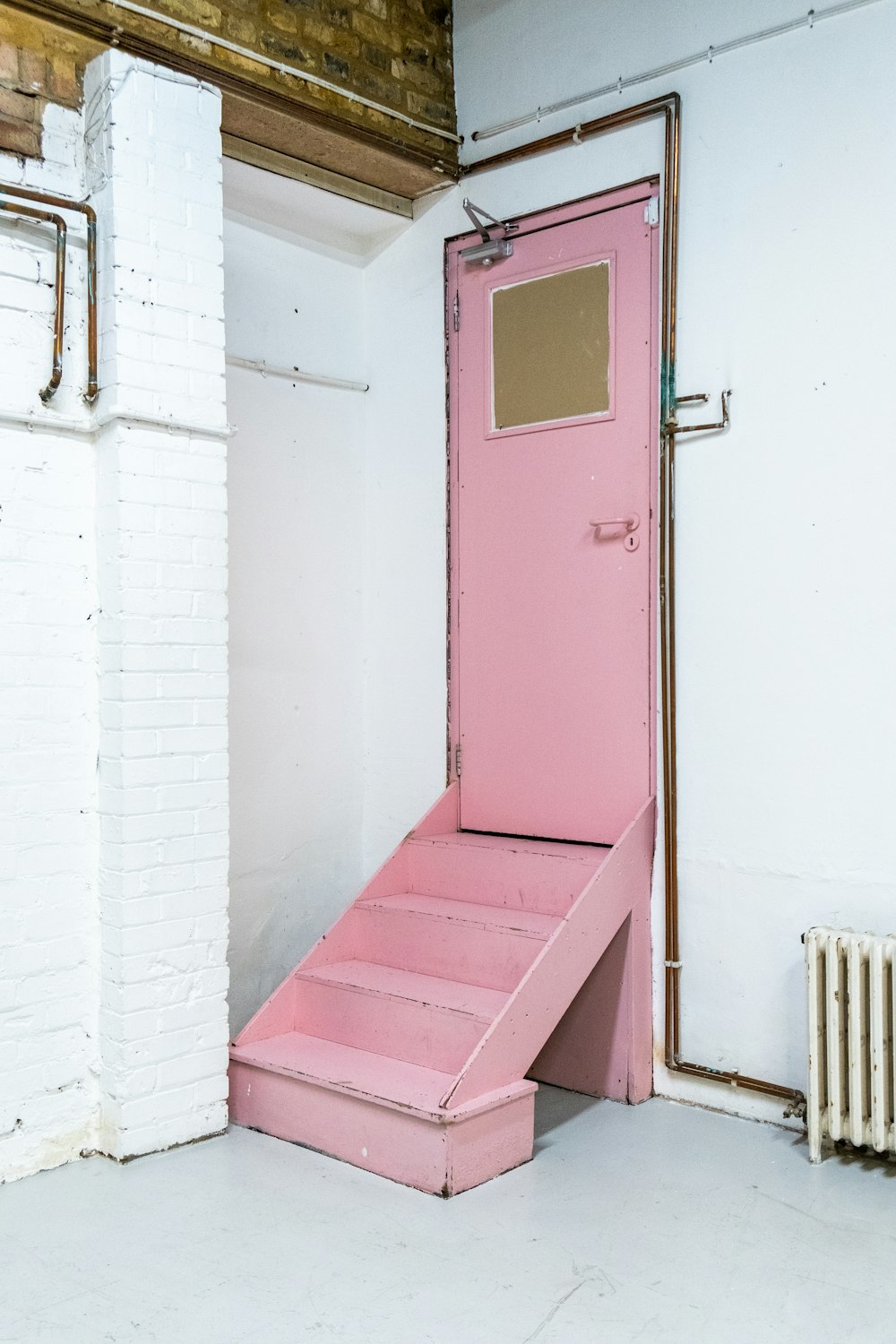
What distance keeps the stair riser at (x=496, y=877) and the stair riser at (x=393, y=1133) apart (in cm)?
65

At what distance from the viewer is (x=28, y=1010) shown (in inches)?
114

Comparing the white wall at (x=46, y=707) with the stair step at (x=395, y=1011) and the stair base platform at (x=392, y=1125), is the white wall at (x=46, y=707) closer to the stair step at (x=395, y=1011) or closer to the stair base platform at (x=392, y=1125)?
the stair base platform at (x=392, y=1125)

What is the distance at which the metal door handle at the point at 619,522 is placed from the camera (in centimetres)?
345

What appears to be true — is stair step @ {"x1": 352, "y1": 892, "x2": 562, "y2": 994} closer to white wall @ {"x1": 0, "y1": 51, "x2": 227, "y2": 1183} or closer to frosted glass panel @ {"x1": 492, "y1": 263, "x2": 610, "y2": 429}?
white wall @ {"x1": 0, "y1": 51, "x2": 227, "y2": 1183}

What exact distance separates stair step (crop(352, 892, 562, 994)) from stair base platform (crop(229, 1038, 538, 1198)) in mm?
347

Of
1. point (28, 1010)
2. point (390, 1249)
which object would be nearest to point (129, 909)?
point (28, 1010)

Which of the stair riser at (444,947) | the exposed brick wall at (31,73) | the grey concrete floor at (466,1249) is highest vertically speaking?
the exposed brick wall at (31,73)

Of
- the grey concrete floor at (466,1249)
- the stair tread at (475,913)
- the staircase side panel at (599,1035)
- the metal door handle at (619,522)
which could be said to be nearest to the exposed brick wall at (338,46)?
the metal door handle at (619,522)

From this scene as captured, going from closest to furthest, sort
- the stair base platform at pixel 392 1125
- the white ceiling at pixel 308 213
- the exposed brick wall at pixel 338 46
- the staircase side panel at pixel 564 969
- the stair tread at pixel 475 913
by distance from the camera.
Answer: the stair base platform at pixel 392 1125, the staircase side panel at pixel 564 969, the exposed brick wall at pixel 338 46, the stair tread at pixel 475 913, the white ceiling at pixel 308 213

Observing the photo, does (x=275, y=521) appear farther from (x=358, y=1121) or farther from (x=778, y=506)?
(x=358, y=1121)

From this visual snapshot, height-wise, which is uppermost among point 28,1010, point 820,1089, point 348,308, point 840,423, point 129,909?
point 348,308

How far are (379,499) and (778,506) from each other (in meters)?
1.58

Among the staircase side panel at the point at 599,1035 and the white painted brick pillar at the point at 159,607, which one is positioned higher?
the white painted brick pillar at the point at 159,607

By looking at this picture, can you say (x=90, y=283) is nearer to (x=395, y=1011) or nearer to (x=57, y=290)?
(x=57, y=290)
